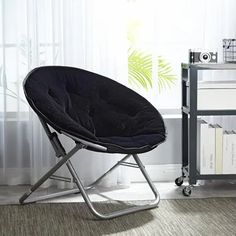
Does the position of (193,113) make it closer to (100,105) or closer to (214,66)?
(214,66)

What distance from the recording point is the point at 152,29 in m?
4.07

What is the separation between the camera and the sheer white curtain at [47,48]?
3842 millimetres

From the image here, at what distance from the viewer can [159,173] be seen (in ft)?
13.6

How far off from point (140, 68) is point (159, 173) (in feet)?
2.42

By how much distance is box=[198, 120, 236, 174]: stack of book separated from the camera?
3.69 metres

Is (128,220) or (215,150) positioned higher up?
(215,150)

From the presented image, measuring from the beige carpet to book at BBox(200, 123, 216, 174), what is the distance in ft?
0.75

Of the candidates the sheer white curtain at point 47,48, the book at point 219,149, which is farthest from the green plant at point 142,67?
the book at point 219,149

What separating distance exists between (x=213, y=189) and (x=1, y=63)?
Result: 5.23ft

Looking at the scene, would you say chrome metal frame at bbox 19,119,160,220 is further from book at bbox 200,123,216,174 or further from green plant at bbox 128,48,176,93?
green plant at bbox 128,48,176,93

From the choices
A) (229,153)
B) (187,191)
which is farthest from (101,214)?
(229,153)

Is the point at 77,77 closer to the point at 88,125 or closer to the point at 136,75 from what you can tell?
the point at 88,125

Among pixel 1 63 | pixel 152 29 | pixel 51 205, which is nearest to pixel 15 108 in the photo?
pixel 1 63

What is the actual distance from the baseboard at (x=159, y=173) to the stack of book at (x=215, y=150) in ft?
1.43
